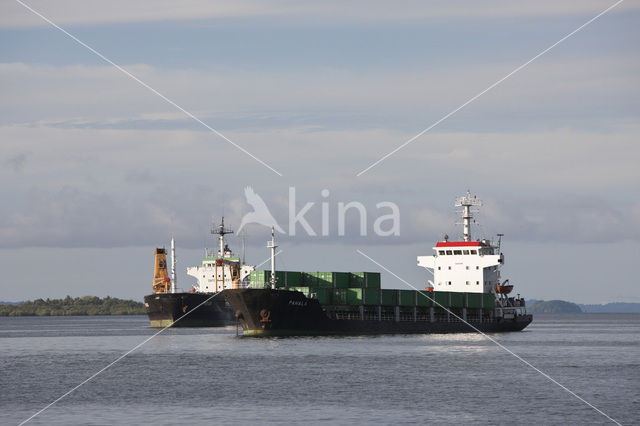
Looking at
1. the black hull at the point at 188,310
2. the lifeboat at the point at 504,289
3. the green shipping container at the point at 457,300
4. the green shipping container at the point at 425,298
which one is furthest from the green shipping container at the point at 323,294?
the black hull at the point at 188,310

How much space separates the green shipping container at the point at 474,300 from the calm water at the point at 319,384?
65.6 feet

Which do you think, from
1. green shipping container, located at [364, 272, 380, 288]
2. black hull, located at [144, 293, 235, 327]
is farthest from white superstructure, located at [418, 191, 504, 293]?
black hull, located at [144, 293, 235, 327]

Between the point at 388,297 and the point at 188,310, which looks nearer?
the point at 388,297

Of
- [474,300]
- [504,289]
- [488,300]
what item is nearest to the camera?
[474,300]

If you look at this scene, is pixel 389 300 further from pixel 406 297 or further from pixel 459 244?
pixel 459 244

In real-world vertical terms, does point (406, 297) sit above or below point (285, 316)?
above

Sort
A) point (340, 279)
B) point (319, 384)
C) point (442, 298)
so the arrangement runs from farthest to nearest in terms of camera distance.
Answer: point (442, 298)
point (340, 279)
point (319, 384)

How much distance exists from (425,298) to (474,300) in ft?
20.7

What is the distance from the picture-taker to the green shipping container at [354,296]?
88.9 metres

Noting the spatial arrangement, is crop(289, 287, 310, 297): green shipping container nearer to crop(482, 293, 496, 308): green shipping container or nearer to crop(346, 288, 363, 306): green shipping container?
crop(346, 288, 363, 306): green shipping container

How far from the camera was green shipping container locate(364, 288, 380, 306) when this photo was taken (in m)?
89.9

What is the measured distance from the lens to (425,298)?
98.7 m

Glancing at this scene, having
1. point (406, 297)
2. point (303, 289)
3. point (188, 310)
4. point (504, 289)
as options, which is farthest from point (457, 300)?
point (188, 310)

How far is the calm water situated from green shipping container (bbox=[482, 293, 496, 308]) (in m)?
21.6
